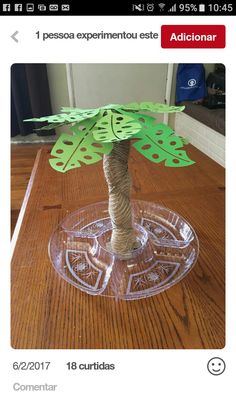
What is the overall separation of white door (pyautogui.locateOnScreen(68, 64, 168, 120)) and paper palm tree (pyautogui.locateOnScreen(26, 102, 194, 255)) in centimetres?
106

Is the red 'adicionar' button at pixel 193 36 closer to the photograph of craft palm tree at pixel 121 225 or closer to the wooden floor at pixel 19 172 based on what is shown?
the photograph of craft palm tree at pixel 121 225

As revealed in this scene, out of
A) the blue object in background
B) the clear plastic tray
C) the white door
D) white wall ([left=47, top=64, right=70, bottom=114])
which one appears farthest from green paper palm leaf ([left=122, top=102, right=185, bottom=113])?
white wall ([left=47, top=64, right=70, bottom=114])

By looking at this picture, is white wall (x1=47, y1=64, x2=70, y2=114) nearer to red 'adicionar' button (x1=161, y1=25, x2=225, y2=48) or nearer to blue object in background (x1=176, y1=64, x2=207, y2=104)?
blue object in background (x1=176, y1=64, x2=207, y2=104)

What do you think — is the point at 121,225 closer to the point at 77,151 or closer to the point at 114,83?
the point at 77,151

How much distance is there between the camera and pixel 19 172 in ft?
3.29

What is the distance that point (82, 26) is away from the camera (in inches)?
12.8

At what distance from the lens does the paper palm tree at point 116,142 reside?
0.97ft

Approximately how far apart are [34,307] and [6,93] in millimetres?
247

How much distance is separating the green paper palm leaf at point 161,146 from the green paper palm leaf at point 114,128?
1.3 inches

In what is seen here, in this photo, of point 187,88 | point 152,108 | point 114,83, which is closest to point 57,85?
point 114,83

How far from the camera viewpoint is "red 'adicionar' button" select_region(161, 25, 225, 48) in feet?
1.05
